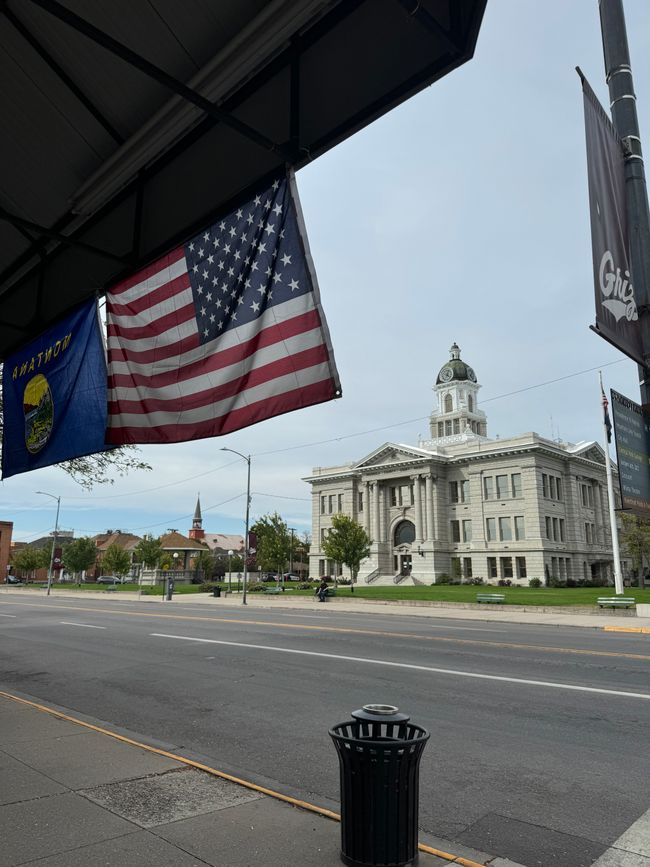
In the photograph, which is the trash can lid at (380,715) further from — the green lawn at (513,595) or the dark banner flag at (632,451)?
the green lawn at (513,595)

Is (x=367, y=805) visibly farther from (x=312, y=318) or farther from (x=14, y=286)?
(x=14, y=286)

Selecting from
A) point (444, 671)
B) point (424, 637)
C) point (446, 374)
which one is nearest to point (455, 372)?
point (446, 374)

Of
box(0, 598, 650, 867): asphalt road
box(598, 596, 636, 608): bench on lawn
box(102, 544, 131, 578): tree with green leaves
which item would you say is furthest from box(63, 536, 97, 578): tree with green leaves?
box(598, 596, 636, 608): bench on lawn

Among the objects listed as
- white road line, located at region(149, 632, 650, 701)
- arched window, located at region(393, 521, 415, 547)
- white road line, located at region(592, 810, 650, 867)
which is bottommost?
white road line, located at region(592, 810, 650, 867)

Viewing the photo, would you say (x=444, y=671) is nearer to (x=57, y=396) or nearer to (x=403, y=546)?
(x=57, y=396)

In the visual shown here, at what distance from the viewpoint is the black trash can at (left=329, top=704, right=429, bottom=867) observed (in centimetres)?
350

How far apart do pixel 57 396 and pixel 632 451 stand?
5.73m

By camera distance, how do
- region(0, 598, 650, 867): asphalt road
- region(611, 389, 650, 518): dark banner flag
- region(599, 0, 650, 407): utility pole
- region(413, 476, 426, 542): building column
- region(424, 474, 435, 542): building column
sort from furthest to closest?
1. region(413, 476, 426, 542): building column
2. region(424, 474, 435, 542): building column
3. region(0, 598, 650, 867): asphalt road
4. region(611, 389, 650, 518): dark banner flag
5. region(599, 0, 650, 407): utility pole

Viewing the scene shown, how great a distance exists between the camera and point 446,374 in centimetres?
8944

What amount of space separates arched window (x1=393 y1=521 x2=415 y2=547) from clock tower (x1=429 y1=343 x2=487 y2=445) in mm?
17898

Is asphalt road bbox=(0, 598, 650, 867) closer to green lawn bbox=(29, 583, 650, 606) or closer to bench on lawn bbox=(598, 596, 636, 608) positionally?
bench on lawn bbox=(598, 596, 636, 608)

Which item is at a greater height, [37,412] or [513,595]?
Answer: [37,412]

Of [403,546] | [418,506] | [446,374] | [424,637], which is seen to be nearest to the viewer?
[424,637]

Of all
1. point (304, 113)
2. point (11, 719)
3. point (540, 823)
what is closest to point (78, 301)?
point (304, 113)
